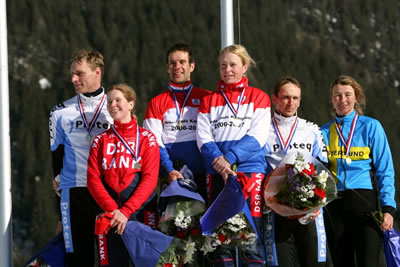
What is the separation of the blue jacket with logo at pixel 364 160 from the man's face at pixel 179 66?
3.55ft

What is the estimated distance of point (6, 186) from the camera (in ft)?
12.9

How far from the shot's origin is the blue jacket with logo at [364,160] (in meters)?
3.90

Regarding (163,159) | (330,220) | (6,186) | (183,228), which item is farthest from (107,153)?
(330,220)

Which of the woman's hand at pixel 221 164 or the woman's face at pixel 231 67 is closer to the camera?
the woman's hand at pixel 221 164

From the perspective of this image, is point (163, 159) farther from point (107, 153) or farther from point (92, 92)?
point (92, 92)

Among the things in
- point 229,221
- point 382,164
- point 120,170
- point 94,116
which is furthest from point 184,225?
point 382,164

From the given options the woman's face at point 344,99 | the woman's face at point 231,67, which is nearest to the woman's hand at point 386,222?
the woman's face at point 344,99

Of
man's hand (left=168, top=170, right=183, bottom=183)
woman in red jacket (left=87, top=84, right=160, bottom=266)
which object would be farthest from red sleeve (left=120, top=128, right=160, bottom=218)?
man's hand (left=168, top=170, right=183, bottom=183)

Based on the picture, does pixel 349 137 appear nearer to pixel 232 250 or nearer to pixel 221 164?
pixel 221 164

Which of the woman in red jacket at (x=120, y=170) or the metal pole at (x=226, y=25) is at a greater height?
the metal pole at (x=226, y=25)

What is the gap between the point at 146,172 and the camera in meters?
3.52

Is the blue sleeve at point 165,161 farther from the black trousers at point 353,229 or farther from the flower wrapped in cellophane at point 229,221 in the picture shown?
the black trousers at point 353,229

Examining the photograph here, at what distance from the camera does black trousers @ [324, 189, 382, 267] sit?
3.79m

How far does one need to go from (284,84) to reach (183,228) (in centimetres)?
116
